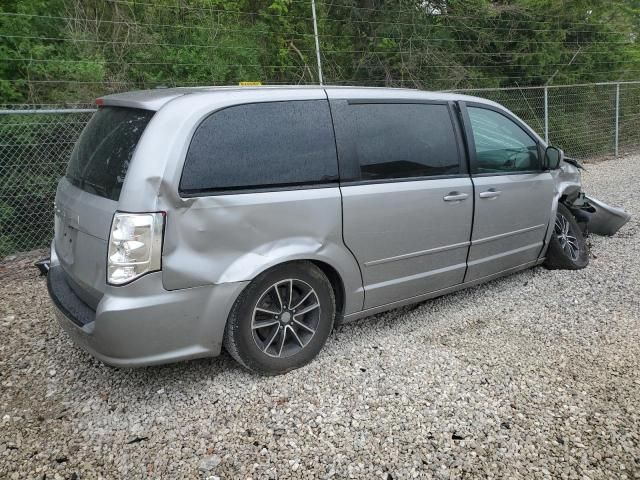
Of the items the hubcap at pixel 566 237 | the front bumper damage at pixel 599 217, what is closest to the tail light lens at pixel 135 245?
the hubcap at pixel 566 237

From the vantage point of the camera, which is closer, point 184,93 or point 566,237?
point 184,93

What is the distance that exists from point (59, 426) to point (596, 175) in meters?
10.7

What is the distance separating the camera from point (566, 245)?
5.09 meters

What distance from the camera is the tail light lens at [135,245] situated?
8.66ft

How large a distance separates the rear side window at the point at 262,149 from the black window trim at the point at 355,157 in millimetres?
54

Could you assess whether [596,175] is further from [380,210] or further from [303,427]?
→ [303,427]

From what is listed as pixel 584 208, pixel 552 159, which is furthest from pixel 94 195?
pixel 584 208

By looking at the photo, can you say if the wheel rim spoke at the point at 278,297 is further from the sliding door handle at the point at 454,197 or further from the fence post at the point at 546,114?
the fence post at the point at 546,114

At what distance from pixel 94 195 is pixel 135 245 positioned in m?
0.54

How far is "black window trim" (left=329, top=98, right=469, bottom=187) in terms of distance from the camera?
131 inches

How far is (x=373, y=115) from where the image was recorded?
11.6ft

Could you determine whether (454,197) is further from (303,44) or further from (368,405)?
(303,44)

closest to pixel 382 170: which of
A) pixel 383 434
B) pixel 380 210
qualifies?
pixel 380 210

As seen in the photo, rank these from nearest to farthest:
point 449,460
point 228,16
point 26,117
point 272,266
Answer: point 449,460
point 272,266
point 26,117
point 228,16
